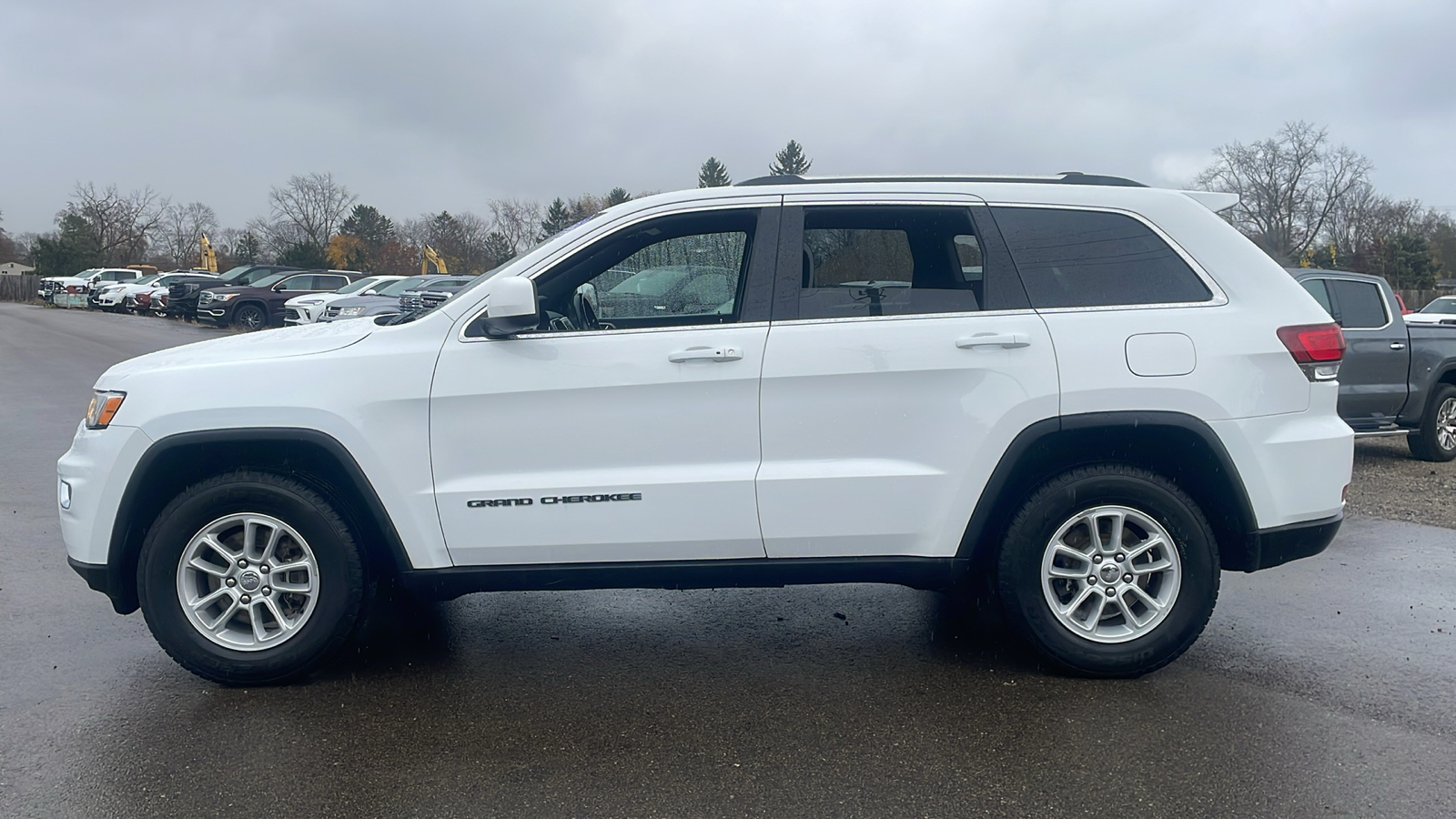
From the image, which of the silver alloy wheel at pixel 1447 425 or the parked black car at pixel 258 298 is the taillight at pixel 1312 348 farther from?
the parked black car at pixel 258 298

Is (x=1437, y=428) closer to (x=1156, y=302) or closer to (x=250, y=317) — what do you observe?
(x=1156, y=302)

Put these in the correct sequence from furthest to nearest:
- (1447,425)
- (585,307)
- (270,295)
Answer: (270,295)
(1447,425)
(585,307)

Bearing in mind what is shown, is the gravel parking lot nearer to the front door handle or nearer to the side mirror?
the front door handle

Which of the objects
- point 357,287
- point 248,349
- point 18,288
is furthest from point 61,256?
point 248,349

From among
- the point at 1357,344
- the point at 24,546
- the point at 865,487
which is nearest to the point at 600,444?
the point at 865,487

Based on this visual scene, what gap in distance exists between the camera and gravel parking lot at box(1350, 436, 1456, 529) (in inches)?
287

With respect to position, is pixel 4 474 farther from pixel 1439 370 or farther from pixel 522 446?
pixel 1439 370

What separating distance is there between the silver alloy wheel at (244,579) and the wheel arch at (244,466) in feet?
0.69

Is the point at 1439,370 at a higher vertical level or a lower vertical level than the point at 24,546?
higher

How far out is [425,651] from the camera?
448 centimetres

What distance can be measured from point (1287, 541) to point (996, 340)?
1387 mm

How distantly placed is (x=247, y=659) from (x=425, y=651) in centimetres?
73

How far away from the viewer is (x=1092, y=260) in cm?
407

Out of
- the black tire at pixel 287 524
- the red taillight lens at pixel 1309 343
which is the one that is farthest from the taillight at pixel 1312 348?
the black tire at pixel 287 524
